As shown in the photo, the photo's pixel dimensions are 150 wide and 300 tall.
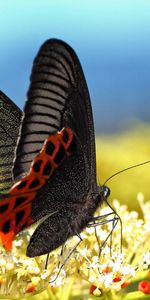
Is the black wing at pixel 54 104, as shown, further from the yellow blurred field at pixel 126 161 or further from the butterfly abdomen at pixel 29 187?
the yellow blurred field at pixel 126 161

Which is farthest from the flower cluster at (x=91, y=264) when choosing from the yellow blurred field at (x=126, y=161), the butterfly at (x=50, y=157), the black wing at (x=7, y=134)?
the yellow blurred field at (x=126, y=161)

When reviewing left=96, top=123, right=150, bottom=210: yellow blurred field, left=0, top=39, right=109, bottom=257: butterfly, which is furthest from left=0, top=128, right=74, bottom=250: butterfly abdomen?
left=96, top=123, right=150, bottom=210: yellow blurred field

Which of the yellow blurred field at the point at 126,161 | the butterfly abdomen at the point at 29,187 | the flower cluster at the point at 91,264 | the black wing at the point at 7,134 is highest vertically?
the yellow blurred field at the point at 126,161

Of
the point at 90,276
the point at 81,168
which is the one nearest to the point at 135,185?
the point at 81,168

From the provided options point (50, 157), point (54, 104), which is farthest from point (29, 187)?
point (54, 104)

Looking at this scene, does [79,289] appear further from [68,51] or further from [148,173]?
[148,173]

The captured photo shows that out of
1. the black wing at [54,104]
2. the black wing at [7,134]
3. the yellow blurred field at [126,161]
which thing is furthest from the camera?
the yellow blurred field at [126,161]

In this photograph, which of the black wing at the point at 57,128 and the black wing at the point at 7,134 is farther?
the black wing at the point at 7,134

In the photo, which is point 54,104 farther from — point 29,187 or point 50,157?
point 29,187
